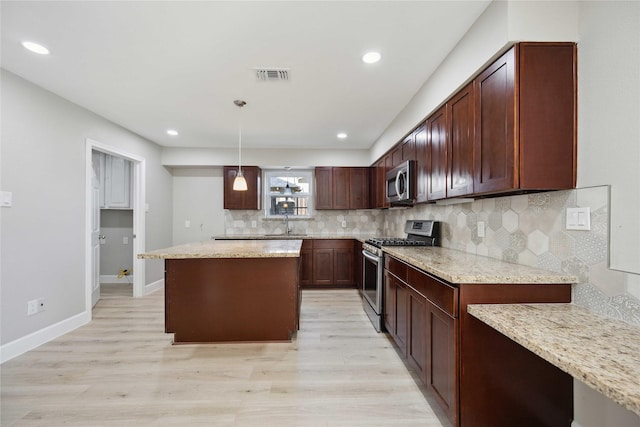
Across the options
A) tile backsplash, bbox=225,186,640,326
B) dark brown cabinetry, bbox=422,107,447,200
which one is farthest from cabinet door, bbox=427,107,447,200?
tile backsplash, bbox=225,186,640,326

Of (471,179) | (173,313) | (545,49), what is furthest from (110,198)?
(545,49)

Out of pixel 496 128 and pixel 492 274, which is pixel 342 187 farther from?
pixel 492 274

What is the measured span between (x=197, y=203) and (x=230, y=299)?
10.3ft

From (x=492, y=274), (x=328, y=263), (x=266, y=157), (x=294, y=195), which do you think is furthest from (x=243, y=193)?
(x=492, y=274)

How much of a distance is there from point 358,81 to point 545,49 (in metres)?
1.37

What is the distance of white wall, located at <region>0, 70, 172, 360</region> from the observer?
2.31m

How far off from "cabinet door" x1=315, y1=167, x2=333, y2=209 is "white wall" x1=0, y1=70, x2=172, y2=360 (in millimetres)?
3125

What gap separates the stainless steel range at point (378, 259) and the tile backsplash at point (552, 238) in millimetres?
133

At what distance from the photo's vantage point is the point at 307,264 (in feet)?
15.1

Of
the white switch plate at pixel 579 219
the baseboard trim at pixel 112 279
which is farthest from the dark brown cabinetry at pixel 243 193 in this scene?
the white switch plate at pixel 579 219

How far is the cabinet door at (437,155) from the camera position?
2189mm

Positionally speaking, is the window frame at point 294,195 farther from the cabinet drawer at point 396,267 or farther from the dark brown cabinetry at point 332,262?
the cabinet drawer at point 396,267

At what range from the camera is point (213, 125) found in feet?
12.1

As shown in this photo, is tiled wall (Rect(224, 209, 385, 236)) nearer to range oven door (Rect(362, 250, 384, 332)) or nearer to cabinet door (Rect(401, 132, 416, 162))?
range oven door (Rect(362, 250, 384, 332))
